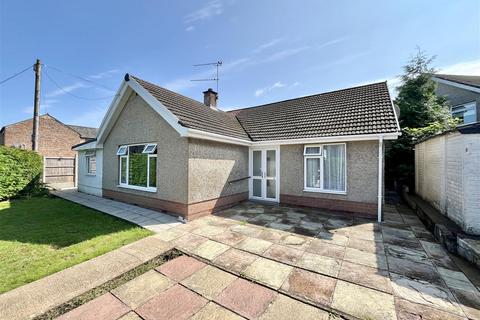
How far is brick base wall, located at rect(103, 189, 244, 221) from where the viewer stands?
24.8 feet

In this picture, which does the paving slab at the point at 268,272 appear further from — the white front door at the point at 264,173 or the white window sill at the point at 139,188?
the white window sill at the point at 139,188

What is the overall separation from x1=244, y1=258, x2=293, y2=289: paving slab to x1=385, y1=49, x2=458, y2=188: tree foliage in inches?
483

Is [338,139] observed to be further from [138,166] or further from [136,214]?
[138,166]

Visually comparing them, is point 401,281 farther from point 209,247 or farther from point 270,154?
point 270,154

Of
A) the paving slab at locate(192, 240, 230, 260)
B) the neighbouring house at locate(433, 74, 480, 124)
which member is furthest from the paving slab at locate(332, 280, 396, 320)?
the neighbouring house at locate(433, 74, 480, 124)

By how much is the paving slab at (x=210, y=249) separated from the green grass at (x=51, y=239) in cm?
206

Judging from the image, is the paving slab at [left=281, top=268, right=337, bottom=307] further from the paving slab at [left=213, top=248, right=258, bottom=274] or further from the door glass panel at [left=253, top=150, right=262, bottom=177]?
the door glass panel at [left=253, top=150, right=262, bottom=177]

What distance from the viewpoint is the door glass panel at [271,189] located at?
10336mm

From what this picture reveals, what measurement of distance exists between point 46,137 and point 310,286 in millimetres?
33501

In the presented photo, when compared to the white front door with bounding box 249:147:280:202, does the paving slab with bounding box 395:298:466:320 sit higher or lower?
lower

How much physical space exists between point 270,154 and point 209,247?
21.0 ft

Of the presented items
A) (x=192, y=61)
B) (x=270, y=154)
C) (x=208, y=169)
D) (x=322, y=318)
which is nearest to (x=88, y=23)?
(x=192, y=61)

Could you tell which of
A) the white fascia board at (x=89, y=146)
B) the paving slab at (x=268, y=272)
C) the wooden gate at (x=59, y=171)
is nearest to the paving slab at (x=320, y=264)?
the paving slab at (x=268, y=272)

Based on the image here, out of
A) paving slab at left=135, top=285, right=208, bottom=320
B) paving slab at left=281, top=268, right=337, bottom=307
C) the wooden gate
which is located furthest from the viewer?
the wooden gate
